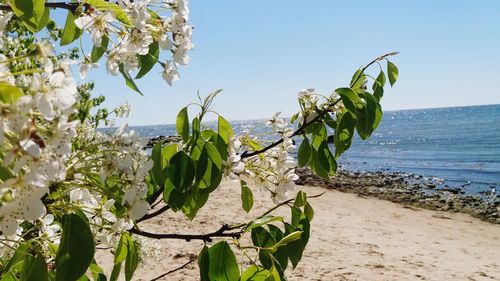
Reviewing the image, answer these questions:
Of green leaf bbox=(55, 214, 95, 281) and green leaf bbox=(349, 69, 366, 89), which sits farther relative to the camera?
green leaf bbox=(349, 69, 366, 89)

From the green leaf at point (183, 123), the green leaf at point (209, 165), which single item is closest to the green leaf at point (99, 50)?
the green leaf at point (183, 123)

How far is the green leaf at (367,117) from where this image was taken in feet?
4.86

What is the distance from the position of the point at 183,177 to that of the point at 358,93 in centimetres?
69

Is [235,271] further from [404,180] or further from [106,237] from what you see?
[404,180]

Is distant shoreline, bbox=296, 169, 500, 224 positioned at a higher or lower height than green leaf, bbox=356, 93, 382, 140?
lower

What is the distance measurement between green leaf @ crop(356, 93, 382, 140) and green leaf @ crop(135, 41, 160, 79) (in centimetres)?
65

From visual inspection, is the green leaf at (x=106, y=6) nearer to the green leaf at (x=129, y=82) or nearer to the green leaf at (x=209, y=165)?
the green leaf at (x=129, y=82)

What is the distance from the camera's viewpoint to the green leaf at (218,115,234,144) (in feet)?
4.23

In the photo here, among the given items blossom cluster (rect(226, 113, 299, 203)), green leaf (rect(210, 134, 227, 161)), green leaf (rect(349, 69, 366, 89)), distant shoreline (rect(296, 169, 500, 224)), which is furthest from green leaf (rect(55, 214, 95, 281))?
distant shoreline (rect(296, 169, 500, 224))

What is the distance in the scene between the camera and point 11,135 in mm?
676

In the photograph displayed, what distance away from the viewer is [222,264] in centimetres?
121

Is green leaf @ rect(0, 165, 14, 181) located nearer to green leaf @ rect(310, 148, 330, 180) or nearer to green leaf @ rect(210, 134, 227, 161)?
green leaf @ rect(210, 134, 227, 161)

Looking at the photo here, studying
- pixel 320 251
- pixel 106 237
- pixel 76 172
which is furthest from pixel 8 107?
pixel 320 251

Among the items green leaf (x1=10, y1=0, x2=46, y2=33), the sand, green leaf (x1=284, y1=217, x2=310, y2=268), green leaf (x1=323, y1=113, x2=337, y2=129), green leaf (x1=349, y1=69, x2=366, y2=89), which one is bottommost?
the sand
